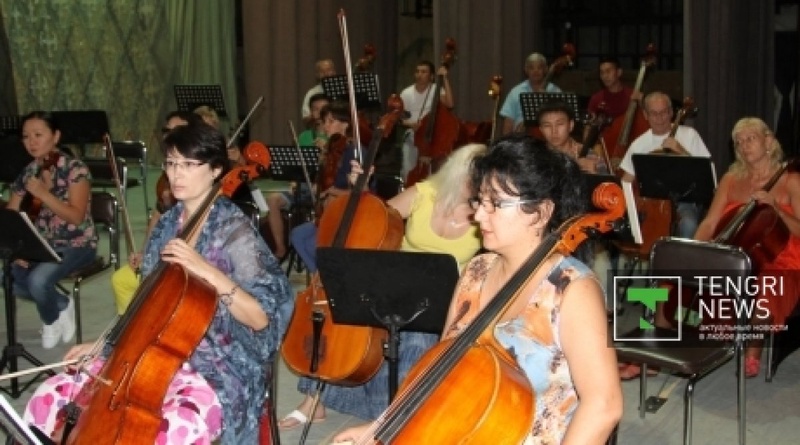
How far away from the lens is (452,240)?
434 centimetres

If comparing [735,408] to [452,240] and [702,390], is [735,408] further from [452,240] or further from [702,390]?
[452,240]

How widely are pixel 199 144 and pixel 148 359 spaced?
0.71m

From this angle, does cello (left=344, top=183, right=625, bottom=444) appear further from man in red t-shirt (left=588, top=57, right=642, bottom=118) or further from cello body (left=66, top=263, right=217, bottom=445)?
man in red t-shirt (left=588, top=57, right=642, bottom=118)

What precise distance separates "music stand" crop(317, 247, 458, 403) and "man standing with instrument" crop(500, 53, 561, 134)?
5443 mm

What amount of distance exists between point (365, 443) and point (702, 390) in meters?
3.16

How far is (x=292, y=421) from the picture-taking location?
4664 mm

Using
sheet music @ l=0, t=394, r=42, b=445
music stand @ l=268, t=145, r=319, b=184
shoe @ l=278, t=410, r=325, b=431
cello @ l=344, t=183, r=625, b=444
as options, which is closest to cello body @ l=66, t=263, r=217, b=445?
sheet music @ l=0, t=394, r=42, b=445

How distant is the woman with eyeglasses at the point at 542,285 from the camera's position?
2.42 metres

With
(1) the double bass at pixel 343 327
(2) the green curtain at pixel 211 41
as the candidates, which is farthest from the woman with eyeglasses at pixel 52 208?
(2) the green curtain at pixel 211 41

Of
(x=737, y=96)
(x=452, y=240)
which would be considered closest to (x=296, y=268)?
(x=452, y=240)

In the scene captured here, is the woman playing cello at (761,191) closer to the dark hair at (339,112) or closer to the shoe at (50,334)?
the dark hair at (339,112)

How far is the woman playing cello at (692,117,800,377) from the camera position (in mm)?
5074

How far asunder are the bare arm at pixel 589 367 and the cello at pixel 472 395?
0.34 feet

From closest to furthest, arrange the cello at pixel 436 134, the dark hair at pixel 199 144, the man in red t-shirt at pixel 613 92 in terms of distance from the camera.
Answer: the dark hair at pixel 199 144 → the cello at pixel 436 134 → the man in red t-shirt at pixel 613 92
